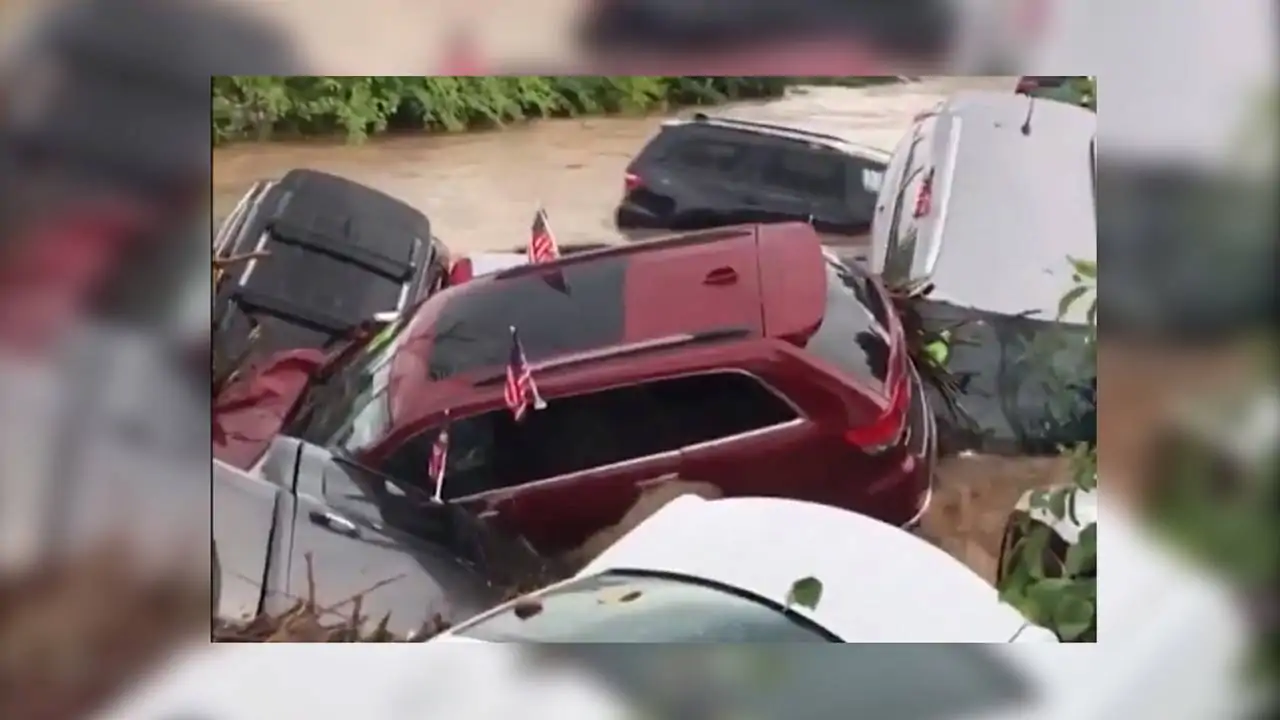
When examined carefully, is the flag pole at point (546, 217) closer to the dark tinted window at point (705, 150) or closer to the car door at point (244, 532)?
the dark tinted window at point (705, 150)

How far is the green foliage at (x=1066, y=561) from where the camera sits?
1366mm

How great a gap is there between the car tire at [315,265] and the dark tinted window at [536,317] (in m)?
0.06

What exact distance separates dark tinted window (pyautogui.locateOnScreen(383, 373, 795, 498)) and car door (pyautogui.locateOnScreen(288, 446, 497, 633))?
2.3 inches

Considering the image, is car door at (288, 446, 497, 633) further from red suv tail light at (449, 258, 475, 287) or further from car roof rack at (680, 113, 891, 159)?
car roof rack at (680, 113, 891, 159)

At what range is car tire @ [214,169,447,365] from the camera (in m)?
1.36

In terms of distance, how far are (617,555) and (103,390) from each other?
599mm

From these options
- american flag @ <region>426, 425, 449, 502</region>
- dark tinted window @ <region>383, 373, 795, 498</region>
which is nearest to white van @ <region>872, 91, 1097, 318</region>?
dark tinted window @ <region>383, 373, 795, 498</region>

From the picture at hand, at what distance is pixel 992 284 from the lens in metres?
1.37

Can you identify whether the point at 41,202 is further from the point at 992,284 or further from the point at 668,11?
the point at 992,284

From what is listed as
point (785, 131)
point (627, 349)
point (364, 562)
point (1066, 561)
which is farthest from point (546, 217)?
point (1066, 561)

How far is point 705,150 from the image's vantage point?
137cm

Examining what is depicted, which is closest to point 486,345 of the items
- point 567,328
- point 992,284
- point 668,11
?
point 567,328

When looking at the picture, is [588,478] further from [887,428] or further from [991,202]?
[991,202]

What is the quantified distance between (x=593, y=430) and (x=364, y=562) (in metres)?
0.29
